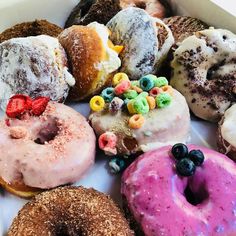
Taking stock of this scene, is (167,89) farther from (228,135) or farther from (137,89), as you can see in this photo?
(228,135)

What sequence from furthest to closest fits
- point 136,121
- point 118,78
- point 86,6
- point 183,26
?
point 86,6
point 183,26
point 118,78
point 136,121

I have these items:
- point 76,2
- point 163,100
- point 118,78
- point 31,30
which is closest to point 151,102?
point 163,100

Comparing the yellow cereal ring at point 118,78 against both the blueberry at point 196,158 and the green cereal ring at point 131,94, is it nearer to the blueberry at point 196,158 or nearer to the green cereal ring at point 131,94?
the green cereal ring at point 131,94

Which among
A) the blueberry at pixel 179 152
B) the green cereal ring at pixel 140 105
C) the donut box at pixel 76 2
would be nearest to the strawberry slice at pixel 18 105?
the donut box at pixel 76 2

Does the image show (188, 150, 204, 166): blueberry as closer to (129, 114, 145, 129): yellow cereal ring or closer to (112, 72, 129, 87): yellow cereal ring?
(129, 114, 145, 129): yellow cereal ring

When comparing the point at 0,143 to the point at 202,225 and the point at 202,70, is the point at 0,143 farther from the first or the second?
the point at 202,70
